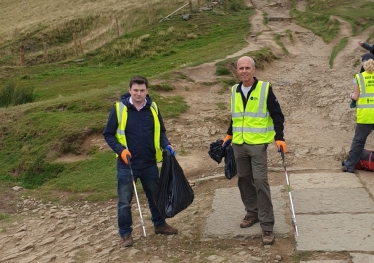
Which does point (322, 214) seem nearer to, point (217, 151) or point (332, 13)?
point (217, 151)

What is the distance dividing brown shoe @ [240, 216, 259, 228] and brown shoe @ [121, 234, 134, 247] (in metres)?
1.36

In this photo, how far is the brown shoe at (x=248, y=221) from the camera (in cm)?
625

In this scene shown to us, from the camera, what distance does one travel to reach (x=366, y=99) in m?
7.89

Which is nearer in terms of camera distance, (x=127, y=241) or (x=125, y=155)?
Answer: (x=125, y=155)

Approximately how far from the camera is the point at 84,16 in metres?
40.1

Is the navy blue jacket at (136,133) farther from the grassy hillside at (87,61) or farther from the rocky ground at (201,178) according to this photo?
the grassy hillside at (87,61)

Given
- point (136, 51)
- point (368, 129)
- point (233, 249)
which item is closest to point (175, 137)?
point (368, 129)

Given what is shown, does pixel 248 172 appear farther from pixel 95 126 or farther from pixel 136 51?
pixel 136 51

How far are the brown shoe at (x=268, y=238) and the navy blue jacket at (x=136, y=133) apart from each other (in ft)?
5.31

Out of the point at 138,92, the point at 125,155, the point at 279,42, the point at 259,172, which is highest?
the point at 279,42

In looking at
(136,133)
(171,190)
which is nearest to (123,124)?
(136,133)

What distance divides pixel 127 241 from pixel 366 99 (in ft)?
14.1

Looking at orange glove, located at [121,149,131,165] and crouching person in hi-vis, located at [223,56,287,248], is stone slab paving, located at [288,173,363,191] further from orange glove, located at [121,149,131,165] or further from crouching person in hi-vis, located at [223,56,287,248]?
orange glove, located at [121,149,131,165]

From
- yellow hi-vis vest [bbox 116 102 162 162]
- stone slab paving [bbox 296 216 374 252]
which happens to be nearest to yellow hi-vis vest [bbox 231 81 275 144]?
yellow hi-vis vest [bbox 116 102 162 162]
